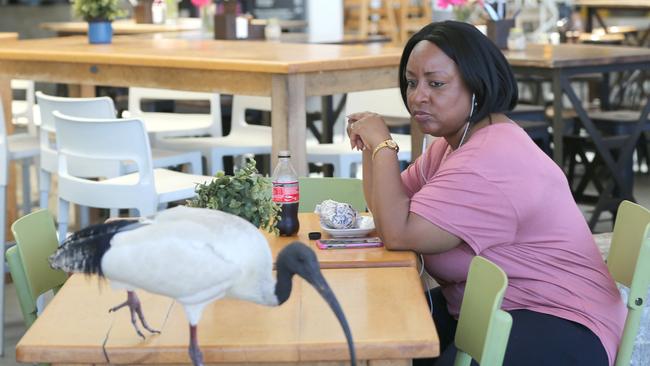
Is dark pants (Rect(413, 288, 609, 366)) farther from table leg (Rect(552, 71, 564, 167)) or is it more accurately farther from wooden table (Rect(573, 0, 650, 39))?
wooden table (Rect(573, 0, 650, 39))

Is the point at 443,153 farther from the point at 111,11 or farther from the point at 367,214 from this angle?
the point at 111,11

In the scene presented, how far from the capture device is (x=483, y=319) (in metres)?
2.05

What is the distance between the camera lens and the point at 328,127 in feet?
21.4

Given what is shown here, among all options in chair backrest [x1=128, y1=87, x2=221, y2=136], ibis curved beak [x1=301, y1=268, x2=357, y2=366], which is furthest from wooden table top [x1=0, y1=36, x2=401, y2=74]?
ibis curved beak [x1=301, y1=268, x2=357, y2=366]

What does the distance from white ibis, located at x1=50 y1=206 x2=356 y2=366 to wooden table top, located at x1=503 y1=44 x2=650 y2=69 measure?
12.9ft

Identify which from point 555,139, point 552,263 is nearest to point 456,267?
point 552,263

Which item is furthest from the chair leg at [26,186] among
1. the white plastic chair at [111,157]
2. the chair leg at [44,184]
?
the white plastic chair at [111,157]

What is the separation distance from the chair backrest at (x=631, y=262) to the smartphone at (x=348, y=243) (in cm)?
55

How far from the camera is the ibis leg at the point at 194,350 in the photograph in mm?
1795

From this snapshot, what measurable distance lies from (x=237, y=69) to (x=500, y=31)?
2.45 metres

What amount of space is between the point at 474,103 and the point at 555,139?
10.2 ft

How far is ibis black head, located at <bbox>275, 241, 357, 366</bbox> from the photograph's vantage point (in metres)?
1.68

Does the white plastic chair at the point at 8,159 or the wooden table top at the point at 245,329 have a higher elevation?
the wooden table top at the point at 245,329

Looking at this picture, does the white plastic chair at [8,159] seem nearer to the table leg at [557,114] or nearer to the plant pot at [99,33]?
the plant pot at [99,33]
